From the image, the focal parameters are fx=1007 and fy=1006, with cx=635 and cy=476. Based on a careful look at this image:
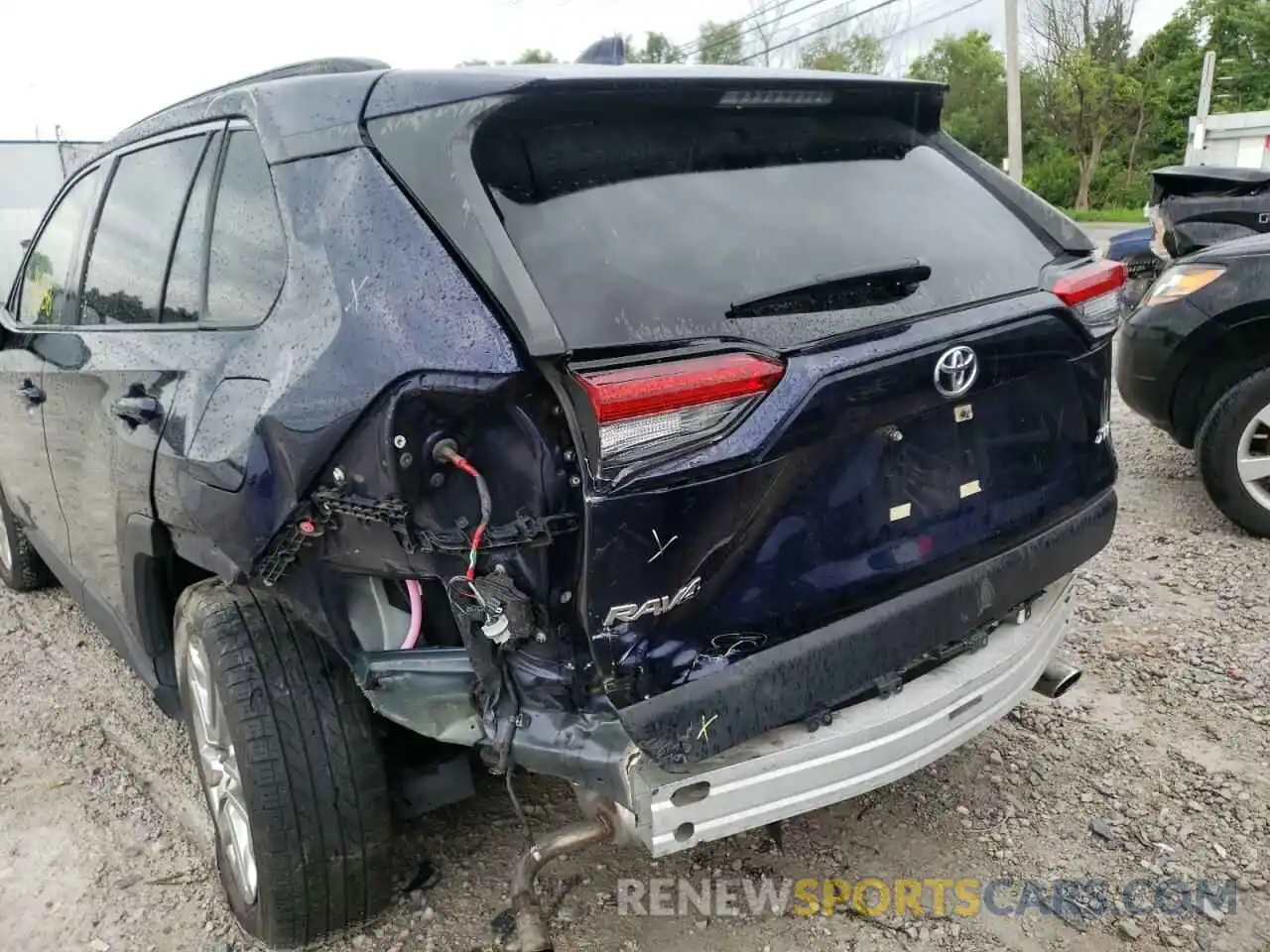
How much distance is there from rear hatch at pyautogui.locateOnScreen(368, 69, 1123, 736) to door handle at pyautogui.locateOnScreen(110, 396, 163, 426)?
0.92 meters

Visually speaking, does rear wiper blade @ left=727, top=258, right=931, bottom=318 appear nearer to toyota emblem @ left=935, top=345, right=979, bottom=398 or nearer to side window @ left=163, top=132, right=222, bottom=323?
toyota emblem @ left=935, top=345, right=979, bottom=398

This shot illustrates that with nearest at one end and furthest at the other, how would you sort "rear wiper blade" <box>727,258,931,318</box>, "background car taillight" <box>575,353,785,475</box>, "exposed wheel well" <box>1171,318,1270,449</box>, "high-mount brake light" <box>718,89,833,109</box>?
1. "background car taillight" <box>575,353,785,475</box>
2. "rear wiper blade" <box>727,258,931,318</box>
3. "high-mount brake light" <box>718,89,833,109</box>
4. "exposed wheel well" <box>1171,318,1270,449</box>

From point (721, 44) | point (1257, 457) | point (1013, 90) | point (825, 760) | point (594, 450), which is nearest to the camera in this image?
point (594, 450)

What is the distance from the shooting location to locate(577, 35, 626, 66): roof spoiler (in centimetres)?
→ 248

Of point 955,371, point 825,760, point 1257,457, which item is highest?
point 955,371

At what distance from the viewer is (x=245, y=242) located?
227 cm

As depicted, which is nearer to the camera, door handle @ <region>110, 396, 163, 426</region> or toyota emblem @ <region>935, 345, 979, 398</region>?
toyota emblem @ <region>935, 345, 979, 398</region>

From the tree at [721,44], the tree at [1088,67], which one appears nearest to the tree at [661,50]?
the tree at [721,44]

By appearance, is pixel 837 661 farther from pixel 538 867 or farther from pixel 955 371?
pixel 538 867

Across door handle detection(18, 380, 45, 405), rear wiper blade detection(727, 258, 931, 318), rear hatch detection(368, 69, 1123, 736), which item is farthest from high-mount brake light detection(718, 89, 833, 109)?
door handle detection(18, 380, 45, 405)

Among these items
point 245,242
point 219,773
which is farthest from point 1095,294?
point 219,773

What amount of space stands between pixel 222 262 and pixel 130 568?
0.88 meters

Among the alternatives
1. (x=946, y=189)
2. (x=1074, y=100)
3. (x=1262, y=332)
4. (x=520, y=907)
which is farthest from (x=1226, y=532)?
(x=1074, y=100)

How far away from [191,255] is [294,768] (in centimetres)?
131
